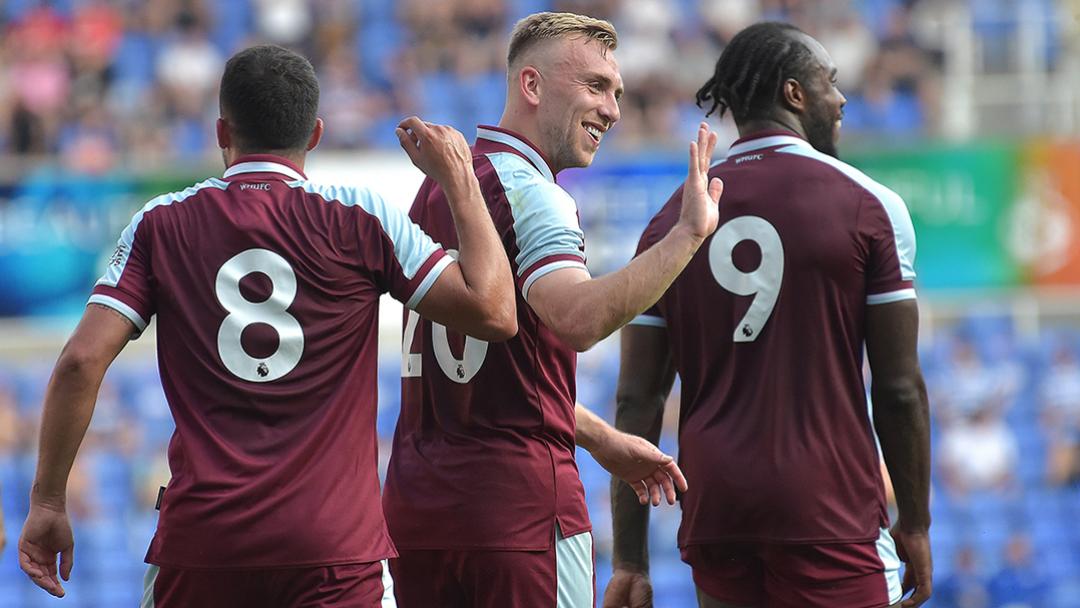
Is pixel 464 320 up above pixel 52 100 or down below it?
below

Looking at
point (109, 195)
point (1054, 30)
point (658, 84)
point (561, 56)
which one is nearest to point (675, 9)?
point (658, 84)

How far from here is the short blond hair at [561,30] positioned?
4.29 meters

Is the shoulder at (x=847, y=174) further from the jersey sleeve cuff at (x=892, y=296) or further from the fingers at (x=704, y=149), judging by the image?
the fingers at (x=704, y=149)

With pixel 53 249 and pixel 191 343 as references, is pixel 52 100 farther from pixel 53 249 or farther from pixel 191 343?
pixel 191 343

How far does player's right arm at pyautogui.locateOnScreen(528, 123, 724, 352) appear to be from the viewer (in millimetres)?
3629

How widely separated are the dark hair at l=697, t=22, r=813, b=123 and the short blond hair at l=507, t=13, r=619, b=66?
0.38 m

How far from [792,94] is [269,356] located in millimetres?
1770

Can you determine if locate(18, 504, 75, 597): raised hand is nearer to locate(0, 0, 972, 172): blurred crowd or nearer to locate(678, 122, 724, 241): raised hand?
locate(678, 122, 724, 241): raised hand

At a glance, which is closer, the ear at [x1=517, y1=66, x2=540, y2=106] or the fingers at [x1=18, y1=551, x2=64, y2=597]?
the fingers at [x1=18, y1=551, x2=64, y2=597]

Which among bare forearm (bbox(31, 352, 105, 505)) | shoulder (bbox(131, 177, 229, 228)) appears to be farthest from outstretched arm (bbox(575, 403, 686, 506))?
bare forearm (bbox(31, 352, 105, 505))

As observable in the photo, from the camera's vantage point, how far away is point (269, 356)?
11.7 ft

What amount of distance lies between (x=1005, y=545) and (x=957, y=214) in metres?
3.10

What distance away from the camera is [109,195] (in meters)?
13.0

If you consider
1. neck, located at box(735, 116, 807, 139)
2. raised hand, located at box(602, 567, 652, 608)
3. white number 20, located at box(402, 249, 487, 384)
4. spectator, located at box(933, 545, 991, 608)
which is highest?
neck, located at box(735, 116, 807, 139)
